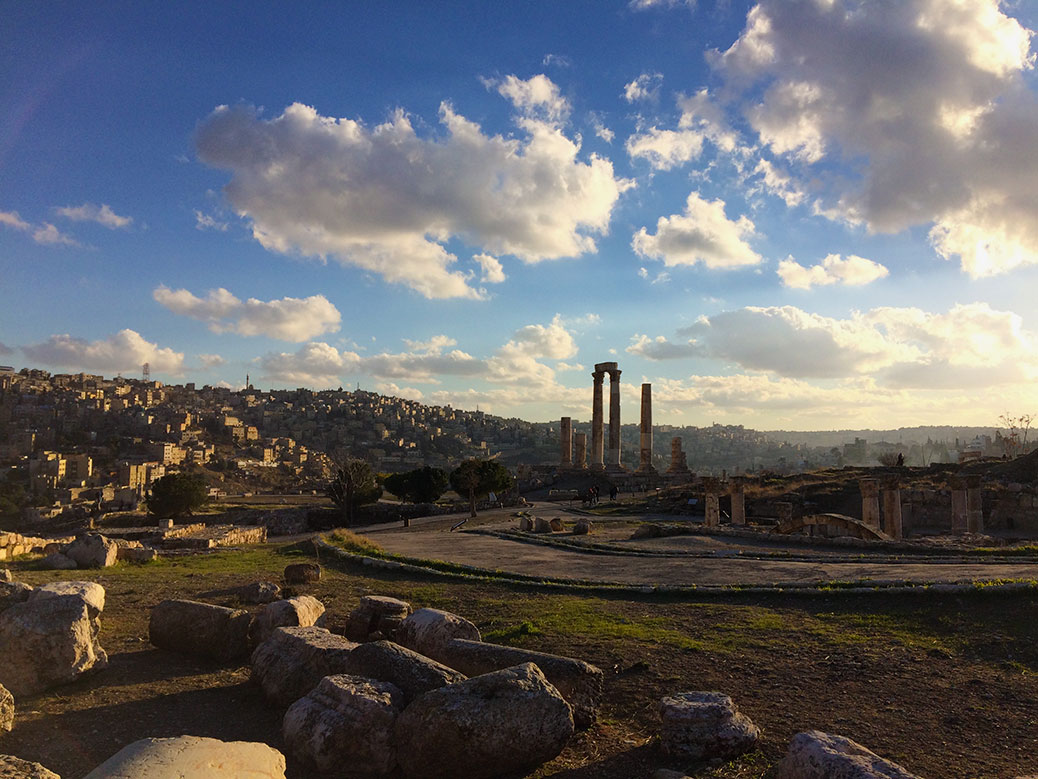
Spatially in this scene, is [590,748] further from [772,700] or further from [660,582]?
[660,582]

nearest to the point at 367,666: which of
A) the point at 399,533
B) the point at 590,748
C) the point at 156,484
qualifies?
the point at 590,748

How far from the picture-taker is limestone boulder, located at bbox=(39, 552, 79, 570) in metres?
15.2

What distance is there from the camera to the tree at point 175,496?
38.7 metres

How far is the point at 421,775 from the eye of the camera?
16.8 feet

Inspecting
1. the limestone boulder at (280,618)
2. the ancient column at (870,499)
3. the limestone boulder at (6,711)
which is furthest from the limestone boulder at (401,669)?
the ancient column at (870,499)

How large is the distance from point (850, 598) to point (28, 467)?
276ft

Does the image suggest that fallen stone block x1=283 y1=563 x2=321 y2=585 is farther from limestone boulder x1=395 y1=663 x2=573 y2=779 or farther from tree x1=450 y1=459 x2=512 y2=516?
tree x1=450 y1=459 x2=512 y2=516

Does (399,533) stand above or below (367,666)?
below

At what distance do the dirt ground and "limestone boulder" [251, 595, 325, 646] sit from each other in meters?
0.57

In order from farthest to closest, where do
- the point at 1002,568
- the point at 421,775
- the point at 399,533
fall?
the point at 399,533
the point at 1002,568
the point at 421,775

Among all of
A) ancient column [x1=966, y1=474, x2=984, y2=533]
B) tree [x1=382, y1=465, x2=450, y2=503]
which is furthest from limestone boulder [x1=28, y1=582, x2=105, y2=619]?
tree [x1=382, y1=465, x2=450, y2=503]

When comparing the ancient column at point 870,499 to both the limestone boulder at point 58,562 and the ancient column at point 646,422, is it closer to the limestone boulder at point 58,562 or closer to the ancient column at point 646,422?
the limestone boulder at point 58,562

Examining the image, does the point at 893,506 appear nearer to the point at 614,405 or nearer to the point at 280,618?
the point at 280,618

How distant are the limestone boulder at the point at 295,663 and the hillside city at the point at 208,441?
45.2 meters
